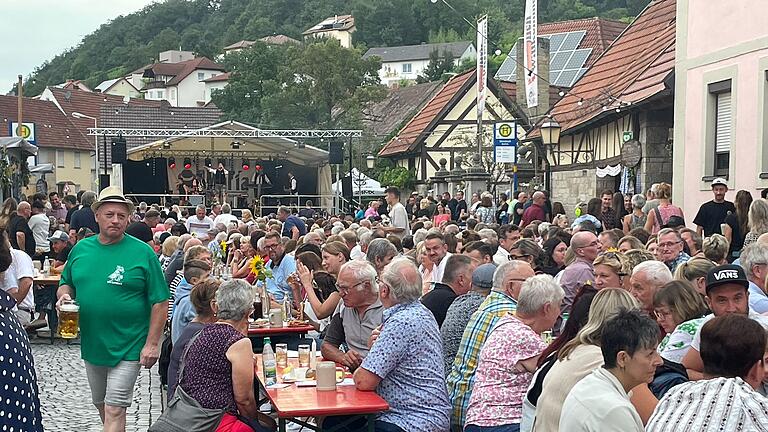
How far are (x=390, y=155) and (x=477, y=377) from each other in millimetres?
40007

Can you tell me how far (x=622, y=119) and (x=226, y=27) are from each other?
363 ft

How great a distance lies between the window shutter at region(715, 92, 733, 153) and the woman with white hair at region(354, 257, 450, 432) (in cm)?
1118

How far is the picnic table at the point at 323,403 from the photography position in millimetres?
5586

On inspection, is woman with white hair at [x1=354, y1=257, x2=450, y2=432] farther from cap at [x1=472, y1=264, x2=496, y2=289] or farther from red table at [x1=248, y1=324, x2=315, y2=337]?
red table at [x1=248, y1=324, x2=315, y2=337]

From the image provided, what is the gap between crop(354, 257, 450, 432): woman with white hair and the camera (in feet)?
18.9

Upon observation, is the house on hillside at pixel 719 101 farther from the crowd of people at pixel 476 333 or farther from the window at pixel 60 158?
the window at pixel 60 158

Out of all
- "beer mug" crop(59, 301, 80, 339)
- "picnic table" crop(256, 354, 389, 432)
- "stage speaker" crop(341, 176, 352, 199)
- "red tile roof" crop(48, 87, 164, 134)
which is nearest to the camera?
"picnic table" crop(256, 354, 389, 432)

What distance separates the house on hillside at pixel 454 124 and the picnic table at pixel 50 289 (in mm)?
28001

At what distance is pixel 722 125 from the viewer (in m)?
16.2

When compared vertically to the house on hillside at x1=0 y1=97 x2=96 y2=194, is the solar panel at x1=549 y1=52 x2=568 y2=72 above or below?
above

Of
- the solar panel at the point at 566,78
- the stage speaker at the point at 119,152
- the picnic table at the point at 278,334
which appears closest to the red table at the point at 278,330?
the picnic table at the point at 278,334

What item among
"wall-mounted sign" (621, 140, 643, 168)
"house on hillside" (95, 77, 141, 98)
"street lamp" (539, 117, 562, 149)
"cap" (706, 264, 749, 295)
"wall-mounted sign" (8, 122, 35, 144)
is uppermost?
"house on hillside" (95, 77, 141, 98)

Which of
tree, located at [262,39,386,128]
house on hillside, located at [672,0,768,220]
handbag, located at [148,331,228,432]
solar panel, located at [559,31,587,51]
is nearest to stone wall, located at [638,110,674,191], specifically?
house on hillside, located at [672,0,768,220]

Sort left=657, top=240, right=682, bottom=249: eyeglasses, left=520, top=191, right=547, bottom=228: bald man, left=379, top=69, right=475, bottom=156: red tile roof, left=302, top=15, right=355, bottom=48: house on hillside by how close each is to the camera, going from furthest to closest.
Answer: left=302, top=15, right=355, bottom=48: house on hillside
left=379, top=69, right=475, bottom=156: red tile roof
left=520, top=191, right=547, bottom=228: bald man
left=657, top=240, right=682, bottom=249: eyeglasses
